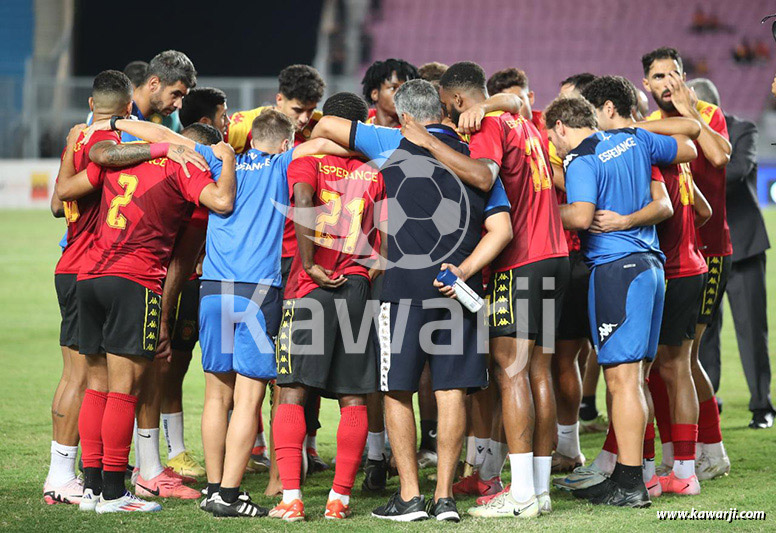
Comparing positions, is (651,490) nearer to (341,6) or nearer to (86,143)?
(86,143)

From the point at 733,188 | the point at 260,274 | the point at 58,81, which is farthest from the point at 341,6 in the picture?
the point at 260,274

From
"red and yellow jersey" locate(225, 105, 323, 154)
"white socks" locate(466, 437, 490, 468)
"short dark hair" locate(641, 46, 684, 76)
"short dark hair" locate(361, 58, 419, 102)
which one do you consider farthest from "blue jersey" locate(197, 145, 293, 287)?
"short dark hair" locate(641, 46, 684, 76)

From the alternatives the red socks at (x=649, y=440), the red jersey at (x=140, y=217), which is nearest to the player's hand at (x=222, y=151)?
the red jersey at (x=140, y=217)

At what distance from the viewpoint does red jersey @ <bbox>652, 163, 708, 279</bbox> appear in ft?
18.4

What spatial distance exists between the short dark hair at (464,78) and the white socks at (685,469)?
2.39 m

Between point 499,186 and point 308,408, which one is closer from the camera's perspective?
point 499,186

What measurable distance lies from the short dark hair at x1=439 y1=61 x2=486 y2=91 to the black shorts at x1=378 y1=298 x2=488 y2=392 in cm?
122

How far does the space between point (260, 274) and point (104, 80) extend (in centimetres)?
149

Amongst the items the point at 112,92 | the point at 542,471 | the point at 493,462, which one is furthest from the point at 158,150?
the point at 542,471

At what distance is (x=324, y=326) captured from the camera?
503 centimetres

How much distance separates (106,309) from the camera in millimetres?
5133

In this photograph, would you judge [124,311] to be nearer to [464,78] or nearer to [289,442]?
[289,442]

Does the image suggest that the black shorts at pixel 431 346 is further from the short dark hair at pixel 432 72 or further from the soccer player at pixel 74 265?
the short dark hair at pixel 432 72

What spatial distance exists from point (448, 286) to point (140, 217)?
1707mm
